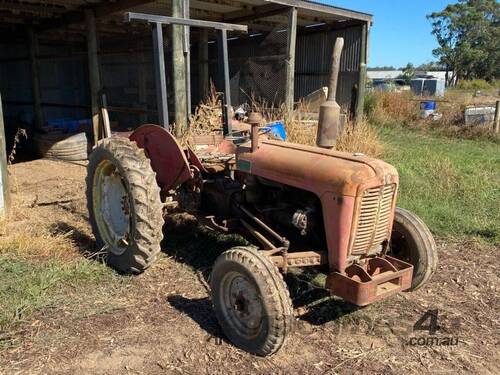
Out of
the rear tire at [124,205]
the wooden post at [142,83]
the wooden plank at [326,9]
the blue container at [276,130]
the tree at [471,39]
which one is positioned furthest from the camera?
the tree at [471,39]

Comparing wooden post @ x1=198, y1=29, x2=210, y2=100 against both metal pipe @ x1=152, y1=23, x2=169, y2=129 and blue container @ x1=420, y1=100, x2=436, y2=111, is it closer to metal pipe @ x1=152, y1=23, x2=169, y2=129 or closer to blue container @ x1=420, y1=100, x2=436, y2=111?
metal pipe @ x1=152, y1=23, x2=169, y2=129

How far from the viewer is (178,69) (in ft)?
18.9

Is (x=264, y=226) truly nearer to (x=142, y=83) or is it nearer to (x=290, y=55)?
(x=290, y=55)

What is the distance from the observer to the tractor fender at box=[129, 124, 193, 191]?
3.52 m

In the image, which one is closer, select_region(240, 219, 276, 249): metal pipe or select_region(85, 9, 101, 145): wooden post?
select_region(240, 219, 276, 249): metal pipe

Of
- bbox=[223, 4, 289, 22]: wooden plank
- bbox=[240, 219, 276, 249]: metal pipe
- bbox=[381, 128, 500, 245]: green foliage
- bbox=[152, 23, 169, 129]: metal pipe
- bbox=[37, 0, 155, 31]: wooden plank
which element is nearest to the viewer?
bbox=[240, 219, 276, 249]: metal pipe

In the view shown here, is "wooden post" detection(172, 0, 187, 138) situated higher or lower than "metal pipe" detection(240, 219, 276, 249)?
higher

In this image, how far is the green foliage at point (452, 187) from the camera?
4.81 m

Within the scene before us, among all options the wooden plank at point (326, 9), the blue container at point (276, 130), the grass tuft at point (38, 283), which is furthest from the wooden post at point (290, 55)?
the grass tuft at point (38, 283)

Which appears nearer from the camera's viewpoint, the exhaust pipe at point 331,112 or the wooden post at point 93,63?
the exhaust pipe at point 331,112

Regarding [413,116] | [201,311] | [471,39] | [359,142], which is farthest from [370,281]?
[471,39]

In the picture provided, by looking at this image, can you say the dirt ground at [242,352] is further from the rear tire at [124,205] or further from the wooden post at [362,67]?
the wooden post at [362,67]

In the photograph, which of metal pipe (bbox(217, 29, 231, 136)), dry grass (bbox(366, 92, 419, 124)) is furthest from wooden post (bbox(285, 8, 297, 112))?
dry grass (bbox(366, 92, 419, 124))

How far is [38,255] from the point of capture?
12.2ft
